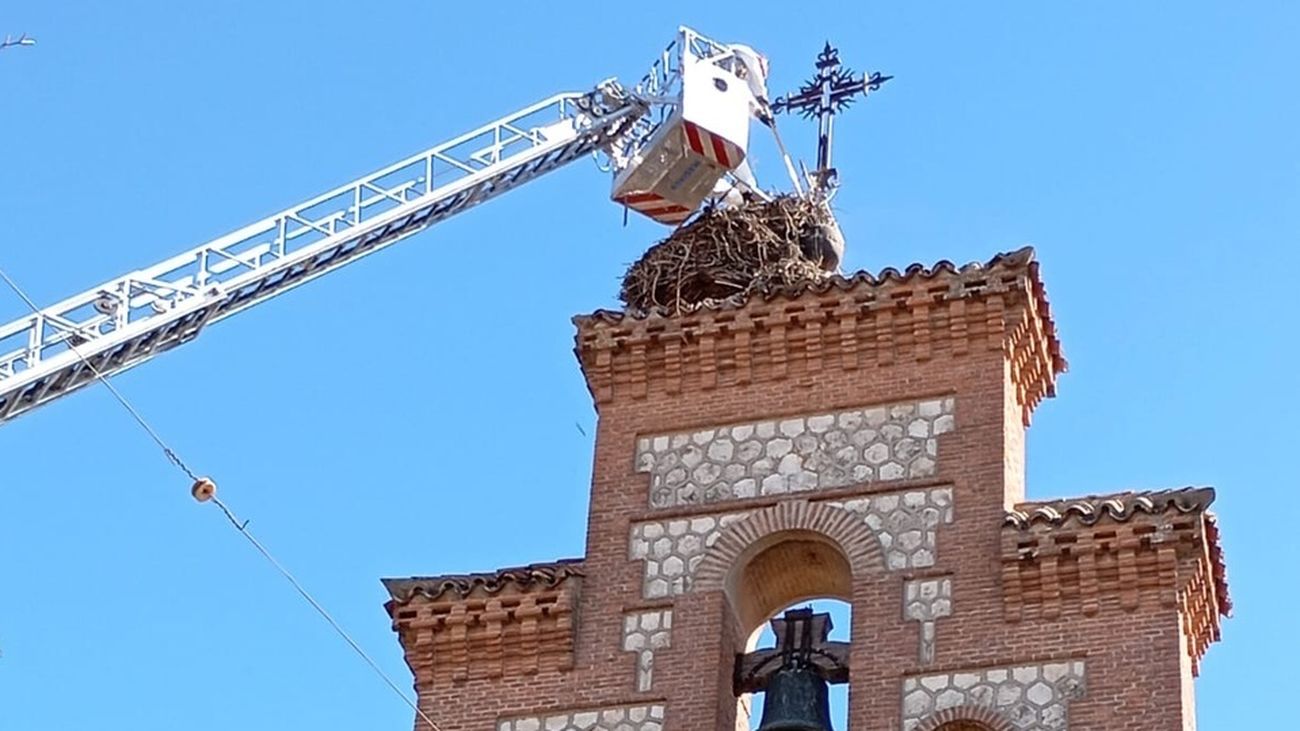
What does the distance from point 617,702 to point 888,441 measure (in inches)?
103

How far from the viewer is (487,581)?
787 inches

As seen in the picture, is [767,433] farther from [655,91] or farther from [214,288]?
[655,91]

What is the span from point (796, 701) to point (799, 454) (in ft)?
5.79

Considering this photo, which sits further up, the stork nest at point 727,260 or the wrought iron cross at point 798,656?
the stork nest at point 727,260

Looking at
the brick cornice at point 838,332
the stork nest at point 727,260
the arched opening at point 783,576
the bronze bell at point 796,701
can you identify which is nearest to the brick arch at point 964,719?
the bronze bell at point 796,701

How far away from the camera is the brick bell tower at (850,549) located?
61.0ft

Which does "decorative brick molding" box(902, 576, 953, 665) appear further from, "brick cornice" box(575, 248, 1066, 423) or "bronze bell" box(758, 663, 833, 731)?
"brick cornice" box(575, 248, 1066, 423)

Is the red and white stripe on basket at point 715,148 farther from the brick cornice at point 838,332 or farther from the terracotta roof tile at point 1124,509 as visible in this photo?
the terracotta roof tile at point 1124,509

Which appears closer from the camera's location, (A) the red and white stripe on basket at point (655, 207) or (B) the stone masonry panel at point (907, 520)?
(B) the stone masonry panel at point (907, 520)

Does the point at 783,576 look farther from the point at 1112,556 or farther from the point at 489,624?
the point at 1112,556

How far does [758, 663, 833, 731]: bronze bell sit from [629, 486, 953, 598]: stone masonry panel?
34.4 inches

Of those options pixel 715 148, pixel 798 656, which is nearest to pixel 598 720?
pixel 798 656

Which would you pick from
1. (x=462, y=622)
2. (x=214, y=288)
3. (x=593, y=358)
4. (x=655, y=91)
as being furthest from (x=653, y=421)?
(x=655, y=91)

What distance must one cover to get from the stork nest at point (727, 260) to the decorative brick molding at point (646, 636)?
2.92 meters
